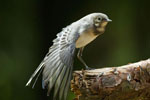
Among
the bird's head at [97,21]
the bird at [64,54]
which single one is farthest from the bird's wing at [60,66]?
the bird's head at [97,21]

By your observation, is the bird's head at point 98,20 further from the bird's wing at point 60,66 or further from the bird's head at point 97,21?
the bird's wing at point 60,66

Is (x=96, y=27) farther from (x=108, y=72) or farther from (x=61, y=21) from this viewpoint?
(x=61, y=21)

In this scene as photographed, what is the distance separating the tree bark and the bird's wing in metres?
0.08

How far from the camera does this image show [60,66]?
6.02ft

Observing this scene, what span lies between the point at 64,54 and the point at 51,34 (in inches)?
94.3

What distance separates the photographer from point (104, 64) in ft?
13.8

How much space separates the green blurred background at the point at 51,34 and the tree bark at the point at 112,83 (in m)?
2.24

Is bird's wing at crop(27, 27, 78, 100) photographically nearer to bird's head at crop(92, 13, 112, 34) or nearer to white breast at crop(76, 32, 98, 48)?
white breast at crop(76, 32, 98, 48)

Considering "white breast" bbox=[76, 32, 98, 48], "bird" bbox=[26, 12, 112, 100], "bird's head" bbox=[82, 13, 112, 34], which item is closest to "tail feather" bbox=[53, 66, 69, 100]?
"bird" bbox=[26, 12, 112, 100]

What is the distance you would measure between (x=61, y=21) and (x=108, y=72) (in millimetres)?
2598

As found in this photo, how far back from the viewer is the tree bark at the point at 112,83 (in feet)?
5.80

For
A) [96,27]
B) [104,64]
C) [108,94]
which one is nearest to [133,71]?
[108,94]

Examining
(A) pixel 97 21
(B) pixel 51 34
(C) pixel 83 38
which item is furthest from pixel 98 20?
(B) pixel 51 34

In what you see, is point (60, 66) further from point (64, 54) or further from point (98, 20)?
point (98, 20)
